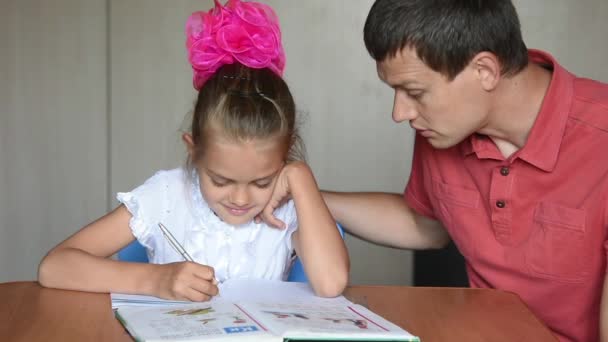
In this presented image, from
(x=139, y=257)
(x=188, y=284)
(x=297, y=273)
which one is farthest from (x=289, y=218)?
(x=188, y=284)

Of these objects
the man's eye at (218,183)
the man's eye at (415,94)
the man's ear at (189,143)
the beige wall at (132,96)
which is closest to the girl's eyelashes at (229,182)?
the man's eye at (218,183)

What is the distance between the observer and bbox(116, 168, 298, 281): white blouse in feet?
5.62

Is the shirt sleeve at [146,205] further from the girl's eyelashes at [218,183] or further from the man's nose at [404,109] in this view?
the man's nose at [404,109]

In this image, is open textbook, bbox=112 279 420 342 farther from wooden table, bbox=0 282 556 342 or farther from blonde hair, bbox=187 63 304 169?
blonde hair, bbox=187 63 304 169

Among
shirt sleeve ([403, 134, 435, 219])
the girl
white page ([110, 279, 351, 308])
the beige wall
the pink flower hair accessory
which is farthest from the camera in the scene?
the beige wall

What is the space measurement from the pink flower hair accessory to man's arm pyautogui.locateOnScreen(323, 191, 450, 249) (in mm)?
417

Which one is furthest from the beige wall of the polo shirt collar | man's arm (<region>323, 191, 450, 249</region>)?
the polo shirt collar

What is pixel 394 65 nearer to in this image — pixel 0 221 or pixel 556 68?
pixel 556 68

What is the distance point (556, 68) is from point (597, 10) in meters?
1.64

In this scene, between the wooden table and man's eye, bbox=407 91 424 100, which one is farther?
man's eye, bbox=407 91 424 100

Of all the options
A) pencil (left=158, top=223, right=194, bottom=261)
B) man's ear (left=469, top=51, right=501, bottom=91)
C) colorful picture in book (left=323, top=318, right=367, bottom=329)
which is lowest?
colorful picture in book (left=323, top=318, right=367, bottom=329)

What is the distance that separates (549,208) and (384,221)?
0.44 metres

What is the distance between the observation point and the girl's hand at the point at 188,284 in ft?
4.50

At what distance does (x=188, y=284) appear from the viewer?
138cm
